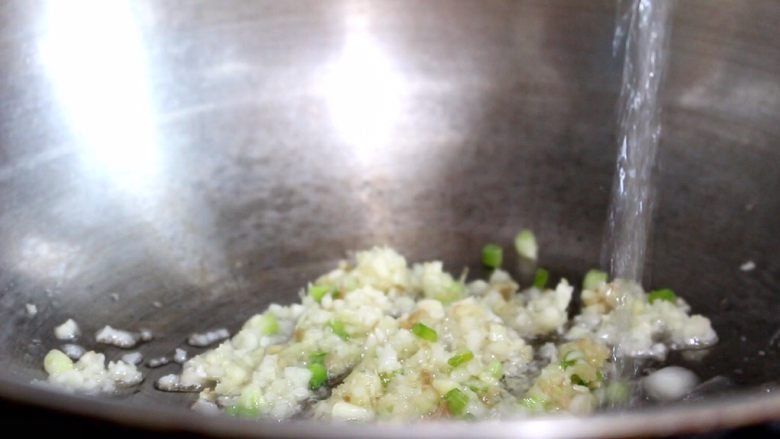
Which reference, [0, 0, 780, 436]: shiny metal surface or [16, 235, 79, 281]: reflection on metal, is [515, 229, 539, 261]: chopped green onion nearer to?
[0, 0, 780, 436]: shiny metal surface

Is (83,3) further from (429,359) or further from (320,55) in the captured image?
(429,359)

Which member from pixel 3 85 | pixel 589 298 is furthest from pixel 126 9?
pixel 589 298

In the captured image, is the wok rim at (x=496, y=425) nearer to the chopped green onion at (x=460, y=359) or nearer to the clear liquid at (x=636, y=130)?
the chopped green onion at (x=460, y=359)

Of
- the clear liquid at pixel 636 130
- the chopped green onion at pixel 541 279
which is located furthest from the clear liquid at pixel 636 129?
the chopped green onion at pixel 541 279

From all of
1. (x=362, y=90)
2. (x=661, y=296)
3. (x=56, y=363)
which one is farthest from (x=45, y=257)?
(x=661, y=296)

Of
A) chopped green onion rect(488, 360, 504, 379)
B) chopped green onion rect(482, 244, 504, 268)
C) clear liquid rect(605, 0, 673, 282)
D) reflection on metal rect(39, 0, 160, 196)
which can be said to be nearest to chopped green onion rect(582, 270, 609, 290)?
clear liquid rect(605, 0, 673, 282)

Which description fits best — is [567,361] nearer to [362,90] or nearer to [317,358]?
[317,358]

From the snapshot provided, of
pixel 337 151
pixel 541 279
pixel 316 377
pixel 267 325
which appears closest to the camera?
pixel 316 377
